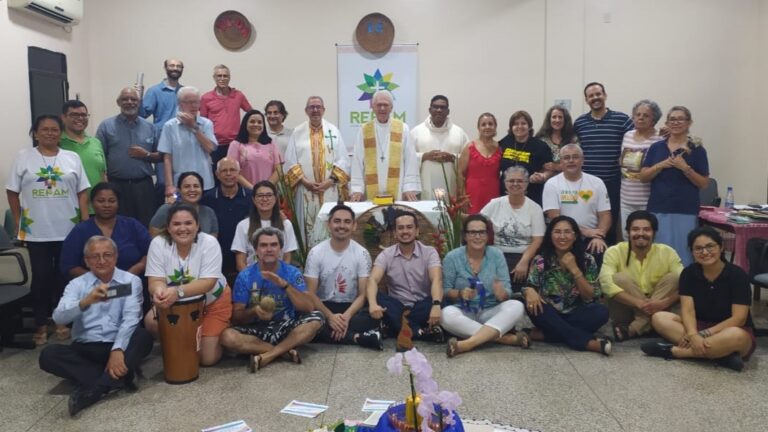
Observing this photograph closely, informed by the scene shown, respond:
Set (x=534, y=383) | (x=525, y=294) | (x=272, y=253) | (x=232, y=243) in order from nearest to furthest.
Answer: (x=534, y=383) < (x=272, y=253) < (x=525, y=294) < (x=232, y=243)

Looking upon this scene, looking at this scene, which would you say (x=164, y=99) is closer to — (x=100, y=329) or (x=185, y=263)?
(x=185, y=263)

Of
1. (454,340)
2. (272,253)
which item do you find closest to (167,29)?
(272,253)

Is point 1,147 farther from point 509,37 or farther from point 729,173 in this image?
point 729,173

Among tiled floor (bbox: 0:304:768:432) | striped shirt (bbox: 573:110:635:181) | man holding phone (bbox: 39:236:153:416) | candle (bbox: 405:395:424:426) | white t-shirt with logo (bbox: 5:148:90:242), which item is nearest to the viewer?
candle (bbox: 405:395:424:426)

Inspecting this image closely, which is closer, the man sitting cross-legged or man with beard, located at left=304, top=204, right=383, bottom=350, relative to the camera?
the man sitting cross-legged

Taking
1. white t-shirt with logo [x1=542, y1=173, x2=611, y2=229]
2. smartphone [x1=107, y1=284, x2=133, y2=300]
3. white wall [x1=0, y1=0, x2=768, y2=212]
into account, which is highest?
white wall [x1=0, y1=0, x2=768, y2=212]

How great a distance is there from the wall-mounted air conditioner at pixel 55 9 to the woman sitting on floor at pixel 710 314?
17.8ft

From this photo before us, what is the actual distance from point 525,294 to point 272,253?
151cm

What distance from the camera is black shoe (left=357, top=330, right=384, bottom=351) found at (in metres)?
3.58

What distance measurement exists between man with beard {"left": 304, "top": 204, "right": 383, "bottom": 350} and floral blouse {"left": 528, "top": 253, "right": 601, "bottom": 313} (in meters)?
1.02

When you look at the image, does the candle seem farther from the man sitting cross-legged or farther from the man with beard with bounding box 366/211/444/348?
the man with beard with bounding box 366/211/444/348

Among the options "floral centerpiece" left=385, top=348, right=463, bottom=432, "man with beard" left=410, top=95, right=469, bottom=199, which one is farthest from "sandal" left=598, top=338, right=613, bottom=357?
"floral centerpiece" left=385, top=348, right=463, bottom=432

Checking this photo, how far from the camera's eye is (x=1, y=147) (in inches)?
200

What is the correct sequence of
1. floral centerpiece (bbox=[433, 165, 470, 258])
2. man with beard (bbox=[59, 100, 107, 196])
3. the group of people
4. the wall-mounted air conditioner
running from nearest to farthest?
the group of people < man with beard (bbox=[59, 100, 107, 196]) < floral centerpiece (bbox=[433, 165, 470, 258]) < the wall-mounted air conditioner
